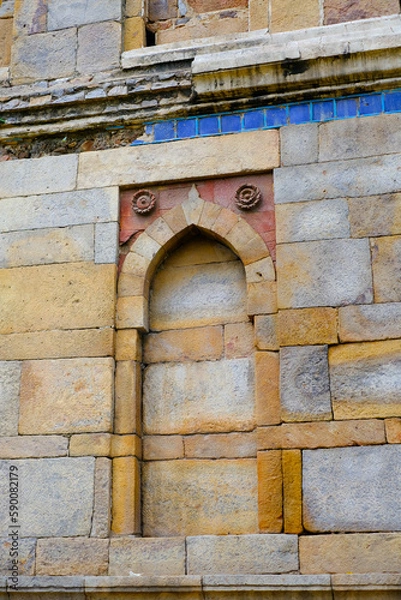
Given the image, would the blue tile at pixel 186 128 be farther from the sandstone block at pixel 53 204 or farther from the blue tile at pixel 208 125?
the sandstone block at pixel 53 204

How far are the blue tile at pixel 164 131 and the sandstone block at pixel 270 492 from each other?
8.59ft

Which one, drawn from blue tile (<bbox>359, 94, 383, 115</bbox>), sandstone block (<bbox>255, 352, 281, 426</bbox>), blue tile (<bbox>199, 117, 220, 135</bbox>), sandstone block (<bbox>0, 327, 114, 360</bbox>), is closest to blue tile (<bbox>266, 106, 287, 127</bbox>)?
blue tile (<bbox>199, 117, 220, 135</bbox>)

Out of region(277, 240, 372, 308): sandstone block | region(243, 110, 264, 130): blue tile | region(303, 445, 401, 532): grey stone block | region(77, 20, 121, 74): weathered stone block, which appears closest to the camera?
region(303, 445, 401, 532): grey stone block

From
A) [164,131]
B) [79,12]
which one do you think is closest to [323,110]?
[164,131]

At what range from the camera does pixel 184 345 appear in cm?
666

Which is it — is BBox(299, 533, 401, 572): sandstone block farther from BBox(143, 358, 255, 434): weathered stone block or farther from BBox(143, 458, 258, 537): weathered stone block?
BBox(143, 358, 255, 434): weathered stone block

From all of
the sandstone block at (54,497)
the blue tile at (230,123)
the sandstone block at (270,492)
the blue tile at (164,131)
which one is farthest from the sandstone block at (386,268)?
the sandstone block at (54,497)

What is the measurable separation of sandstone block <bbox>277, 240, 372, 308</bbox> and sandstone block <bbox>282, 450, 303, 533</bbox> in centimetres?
106

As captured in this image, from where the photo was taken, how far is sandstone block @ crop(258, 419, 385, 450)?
5.88 m

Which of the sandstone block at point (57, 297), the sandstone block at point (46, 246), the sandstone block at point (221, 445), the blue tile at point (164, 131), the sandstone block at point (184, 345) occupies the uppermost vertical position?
the blue tile at point (164, 131)

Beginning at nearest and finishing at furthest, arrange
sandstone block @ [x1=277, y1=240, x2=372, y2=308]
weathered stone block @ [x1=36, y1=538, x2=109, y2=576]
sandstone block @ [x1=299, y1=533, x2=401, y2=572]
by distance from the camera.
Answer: sandstone block @ [x1=299, y1=533, x2=401, y2=572]
weathered stone block @ [x1=36, y1=538, x2=109, y2=576]
sandstone block @ [x1=277, y1=240, x2=372, y2=308]

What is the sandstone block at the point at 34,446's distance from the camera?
6355 mm

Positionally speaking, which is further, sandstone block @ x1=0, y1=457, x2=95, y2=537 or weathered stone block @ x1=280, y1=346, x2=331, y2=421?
sandstone block @ x1=0, y1=457, x2=95, y2=537

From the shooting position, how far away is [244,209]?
6.71 metres
